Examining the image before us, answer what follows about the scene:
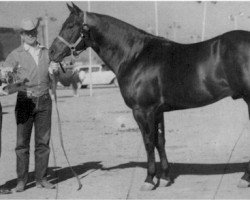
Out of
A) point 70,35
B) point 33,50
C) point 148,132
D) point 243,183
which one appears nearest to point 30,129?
point 33,50

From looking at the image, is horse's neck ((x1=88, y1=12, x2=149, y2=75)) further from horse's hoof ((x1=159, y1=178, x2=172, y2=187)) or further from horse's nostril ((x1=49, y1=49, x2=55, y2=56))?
horse's hoof ((x1=159, y1=178, x2=172, y2=187))

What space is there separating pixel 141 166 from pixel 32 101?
231 centimetres

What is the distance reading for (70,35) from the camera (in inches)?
274

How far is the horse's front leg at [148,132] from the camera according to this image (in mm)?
6652

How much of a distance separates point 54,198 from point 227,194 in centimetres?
222

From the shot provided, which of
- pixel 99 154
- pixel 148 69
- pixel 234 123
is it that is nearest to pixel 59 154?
pixel 99 154

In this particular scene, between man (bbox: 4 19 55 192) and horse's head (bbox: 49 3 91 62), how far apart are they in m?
0.17

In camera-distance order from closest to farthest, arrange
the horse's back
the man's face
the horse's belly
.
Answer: the horse's back → the horse's belly → the man's face

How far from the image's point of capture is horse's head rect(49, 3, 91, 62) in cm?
694

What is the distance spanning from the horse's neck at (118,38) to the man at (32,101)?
83 centimetres

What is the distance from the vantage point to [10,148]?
10.8 meters

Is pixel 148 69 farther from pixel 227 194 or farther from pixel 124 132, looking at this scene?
pixel 124 132

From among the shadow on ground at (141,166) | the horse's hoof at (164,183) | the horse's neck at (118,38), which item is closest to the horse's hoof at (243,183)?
the shadow on ground at (141,166)

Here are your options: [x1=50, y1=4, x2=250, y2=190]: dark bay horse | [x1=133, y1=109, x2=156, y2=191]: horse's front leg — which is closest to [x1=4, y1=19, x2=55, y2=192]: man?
[x1=50, y1=4, x2=250, y2=190]: dark bay horse
